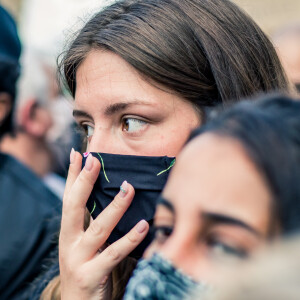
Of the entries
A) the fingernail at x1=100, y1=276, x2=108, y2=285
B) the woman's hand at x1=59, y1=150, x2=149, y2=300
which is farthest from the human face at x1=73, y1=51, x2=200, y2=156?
the fingernail at x1=100, y1=276, x2=108, y2=285

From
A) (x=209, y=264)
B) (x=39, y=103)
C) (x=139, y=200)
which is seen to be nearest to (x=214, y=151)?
(x=209, y=264)

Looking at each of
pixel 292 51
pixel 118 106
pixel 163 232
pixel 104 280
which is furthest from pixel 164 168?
pixel 292 51

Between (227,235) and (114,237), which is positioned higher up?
(227,235)

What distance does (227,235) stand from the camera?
117 centimetres

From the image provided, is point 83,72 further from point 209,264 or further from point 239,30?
point 209,264

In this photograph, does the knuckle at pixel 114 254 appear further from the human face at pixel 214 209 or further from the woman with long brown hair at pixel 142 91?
the human face at pixel 214 209

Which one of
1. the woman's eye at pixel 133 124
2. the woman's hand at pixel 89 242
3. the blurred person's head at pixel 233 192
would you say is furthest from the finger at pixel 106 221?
the blurred person's head at pixel 233 192

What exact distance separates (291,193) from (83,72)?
138 centimetres

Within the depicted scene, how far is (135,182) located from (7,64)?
6.76 ft

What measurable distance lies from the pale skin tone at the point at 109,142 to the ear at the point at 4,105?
5.52 ft

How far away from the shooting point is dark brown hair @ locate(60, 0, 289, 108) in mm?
2113

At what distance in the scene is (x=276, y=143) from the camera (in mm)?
1175

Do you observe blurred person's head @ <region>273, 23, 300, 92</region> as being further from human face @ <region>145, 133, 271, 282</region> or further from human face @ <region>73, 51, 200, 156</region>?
human face @ <region>145, 133, 271, 282</region>

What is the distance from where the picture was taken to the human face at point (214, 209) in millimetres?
1144
